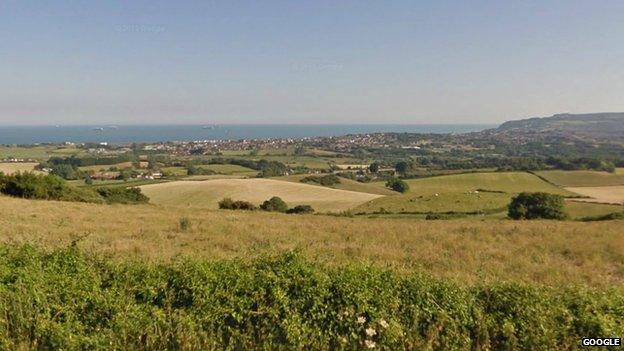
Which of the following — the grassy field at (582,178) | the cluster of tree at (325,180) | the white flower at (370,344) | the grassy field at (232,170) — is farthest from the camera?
the grassy field at (232,170)

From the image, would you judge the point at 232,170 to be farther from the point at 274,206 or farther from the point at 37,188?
the point at 37,188

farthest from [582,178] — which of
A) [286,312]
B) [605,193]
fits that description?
[286,312]

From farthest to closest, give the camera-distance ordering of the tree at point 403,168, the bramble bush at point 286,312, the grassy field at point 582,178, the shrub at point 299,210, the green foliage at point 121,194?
the tree at point 403,168
the grassy field at point 582,178
the shrub at point 299,210
the green foliage at point 121,194
the bramble bush at point 286,312

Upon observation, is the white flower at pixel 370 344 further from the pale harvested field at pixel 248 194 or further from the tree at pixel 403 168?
the tree at pixel 403 168

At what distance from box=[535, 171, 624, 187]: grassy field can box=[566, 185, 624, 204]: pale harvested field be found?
5.69 m

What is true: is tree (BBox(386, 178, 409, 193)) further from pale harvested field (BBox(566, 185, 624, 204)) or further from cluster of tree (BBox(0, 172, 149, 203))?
cluster of tree (BBox(0, 172, 149, 203))

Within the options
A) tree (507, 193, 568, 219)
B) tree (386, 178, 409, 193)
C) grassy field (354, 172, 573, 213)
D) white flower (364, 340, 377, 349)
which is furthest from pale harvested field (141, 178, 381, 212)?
white flower (364, 340, 377, 349)

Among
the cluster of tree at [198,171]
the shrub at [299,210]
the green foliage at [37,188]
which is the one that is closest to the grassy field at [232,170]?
the cluster of tree at [198,171]

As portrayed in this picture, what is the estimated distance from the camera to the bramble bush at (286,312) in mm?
4141

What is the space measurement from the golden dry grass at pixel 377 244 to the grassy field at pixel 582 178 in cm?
8317

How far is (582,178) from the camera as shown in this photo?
90625 mm

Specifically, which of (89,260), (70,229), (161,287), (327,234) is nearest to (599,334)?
(161,287)

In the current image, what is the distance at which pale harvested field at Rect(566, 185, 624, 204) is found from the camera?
5851cm

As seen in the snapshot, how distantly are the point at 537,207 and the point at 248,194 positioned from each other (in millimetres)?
41404
